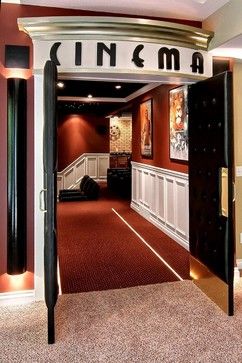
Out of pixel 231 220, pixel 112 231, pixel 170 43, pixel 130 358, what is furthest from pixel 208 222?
pixel 112 231

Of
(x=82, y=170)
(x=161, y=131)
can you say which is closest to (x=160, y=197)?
(x=161, y=131)

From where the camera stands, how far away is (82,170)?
12.5 meters

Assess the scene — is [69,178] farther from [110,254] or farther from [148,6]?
[148,6]

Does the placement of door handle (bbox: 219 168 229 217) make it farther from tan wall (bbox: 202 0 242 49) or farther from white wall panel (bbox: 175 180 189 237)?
white wall panel (bbox: 175 180 189 237)

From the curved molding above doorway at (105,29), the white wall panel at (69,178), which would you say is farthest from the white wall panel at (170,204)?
the white wall panel at (69,178)

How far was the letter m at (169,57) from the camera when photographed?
127 inches

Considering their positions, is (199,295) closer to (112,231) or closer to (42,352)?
(42,352)

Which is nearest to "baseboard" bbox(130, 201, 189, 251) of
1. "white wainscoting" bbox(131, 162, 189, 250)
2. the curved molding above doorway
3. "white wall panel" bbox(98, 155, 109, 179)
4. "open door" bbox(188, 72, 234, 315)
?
"white wainscoting" bbox(131, 162, 189, 250)

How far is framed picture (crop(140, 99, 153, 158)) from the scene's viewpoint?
Result: 6.65 metres

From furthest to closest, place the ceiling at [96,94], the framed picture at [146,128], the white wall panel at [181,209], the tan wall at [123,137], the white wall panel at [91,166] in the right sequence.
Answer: the tan wall at [123,137] < the white wall panel at [91,166] < the ceiling at [96,94] < the framed picture at [146,128] < the white wall panel at [181,209]

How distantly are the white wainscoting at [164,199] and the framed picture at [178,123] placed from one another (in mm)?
338

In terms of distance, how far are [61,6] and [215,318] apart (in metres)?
3.14

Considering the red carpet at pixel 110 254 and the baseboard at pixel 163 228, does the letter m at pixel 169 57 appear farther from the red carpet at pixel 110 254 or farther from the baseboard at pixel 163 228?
the baseboard at pixel 163 228

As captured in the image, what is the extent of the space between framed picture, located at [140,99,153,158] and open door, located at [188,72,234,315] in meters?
3.11
